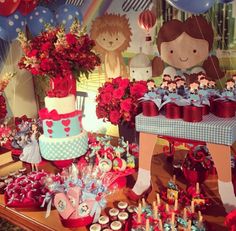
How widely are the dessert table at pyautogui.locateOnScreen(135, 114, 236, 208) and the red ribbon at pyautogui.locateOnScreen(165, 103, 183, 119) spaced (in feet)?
0.07

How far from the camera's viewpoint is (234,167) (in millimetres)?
1493

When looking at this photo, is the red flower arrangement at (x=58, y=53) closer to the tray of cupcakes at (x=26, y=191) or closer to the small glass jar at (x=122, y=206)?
the tray of cupcakes at (x=26, y=191)

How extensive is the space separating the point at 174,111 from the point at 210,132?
18cm

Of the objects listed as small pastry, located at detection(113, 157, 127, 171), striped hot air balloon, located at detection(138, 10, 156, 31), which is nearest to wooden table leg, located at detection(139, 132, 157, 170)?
small pastry, located at detection(113, 157, 127, 171)

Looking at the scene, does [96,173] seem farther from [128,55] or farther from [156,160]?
[128,55]

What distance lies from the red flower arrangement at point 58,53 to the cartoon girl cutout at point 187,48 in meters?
0.66

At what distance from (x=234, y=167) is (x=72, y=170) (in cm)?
76

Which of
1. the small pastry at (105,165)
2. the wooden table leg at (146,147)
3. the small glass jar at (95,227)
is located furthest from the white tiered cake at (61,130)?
the small glass jar at (95,227)

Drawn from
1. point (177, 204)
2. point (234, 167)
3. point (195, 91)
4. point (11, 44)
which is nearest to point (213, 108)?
point (195, 91)

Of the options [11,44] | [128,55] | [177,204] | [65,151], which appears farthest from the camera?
[11,44]

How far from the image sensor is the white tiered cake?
1.82 m

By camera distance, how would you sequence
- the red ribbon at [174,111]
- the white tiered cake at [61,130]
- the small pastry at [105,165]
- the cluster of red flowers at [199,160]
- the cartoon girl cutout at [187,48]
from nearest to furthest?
the red ribbon at [174,111] < the cluster of red flowers at [199,160] < the small pastry at [105,165] < the white tiered cake at [61,130] < the cartoon girl cutout at [187,48]

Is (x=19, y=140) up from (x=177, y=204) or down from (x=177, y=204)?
up

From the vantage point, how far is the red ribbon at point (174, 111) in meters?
1.37
